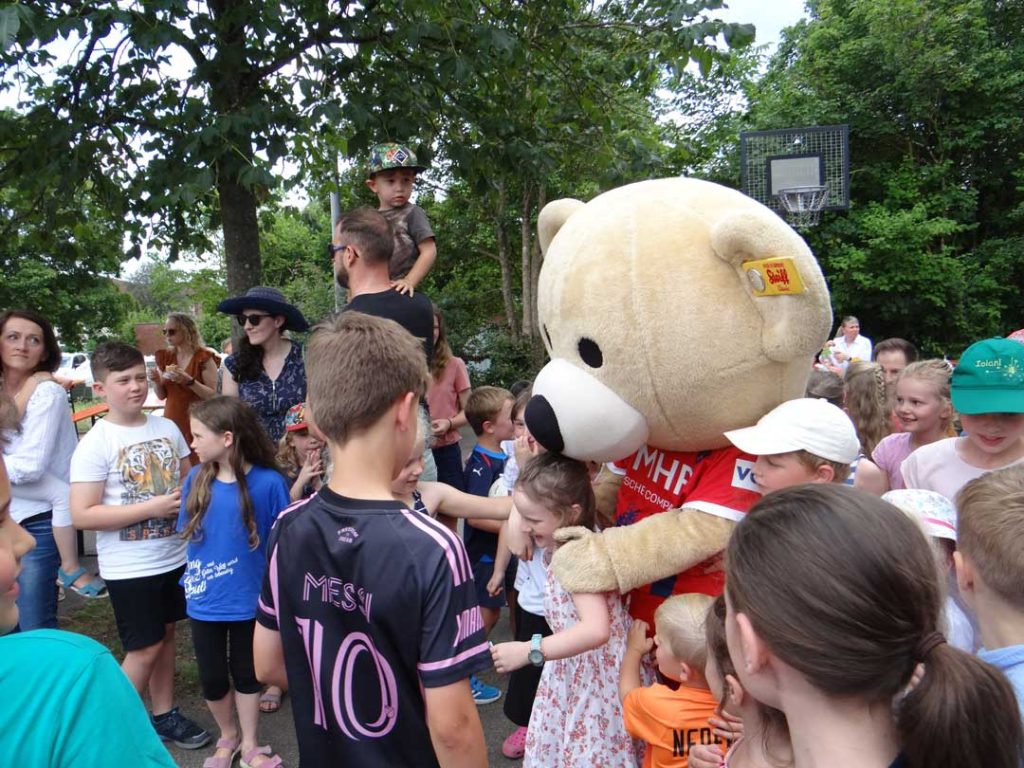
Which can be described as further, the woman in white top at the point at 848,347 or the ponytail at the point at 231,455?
the woman in white top at the point at 848,347

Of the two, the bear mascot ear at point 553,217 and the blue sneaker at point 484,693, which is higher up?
the bear mascot ear at point 553,217

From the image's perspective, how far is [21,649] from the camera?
3.37 ft

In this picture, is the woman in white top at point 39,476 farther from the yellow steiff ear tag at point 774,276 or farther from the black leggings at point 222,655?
the yellow steiff ear tag at point 774,276

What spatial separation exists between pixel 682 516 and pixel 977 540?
2.38 ft

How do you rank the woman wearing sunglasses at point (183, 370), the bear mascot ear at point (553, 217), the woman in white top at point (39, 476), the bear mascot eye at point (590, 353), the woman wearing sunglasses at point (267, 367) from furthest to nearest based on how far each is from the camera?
the woman wearing sunglasses at point (183, 370) → the woman wearing sunglasses at point (267, 367) → the woman in white top at point (39, 476) → the bear mascot ear at point (553, 217) → the bear mascot eye at point (590, 353)

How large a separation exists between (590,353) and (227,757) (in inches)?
101

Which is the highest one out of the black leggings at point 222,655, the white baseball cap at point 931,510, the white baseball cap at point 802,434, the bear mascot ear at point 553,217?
the bear mascot ear at point 553,217

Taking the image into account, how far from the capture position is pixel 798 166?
12602 mm

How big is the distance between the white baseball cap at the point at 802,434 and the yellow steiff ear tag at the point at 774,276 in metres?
0.33

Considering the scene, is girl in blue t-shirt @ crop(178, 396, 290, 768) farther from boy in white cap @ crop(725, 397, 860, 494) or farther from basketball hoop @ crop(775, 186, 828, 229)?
basketball hoop @ crop(775, 186, 828, 229)

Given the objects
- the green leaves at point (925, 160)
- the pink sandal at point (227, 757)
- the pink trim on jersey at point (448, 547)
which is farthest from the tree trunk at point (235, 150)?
the green leaves at point (925, 160)

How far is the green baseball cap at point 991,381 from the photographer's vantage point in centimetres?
255

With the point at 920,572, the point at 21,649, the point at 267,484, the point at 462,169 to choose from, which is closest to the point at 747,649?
the point at 920,572

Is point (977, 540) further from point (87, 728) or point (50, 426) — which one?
point (50, 426)
